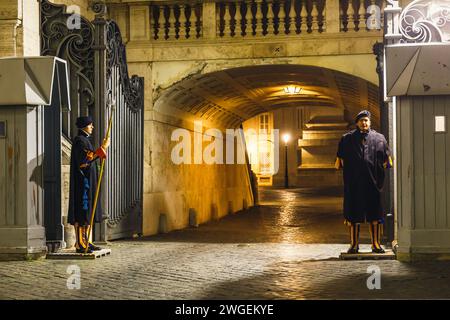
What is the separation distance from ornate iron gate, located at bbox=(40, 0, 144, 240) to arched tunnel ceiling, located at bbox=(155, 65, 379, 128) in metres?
1.95

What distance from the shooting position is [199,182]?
19094mm

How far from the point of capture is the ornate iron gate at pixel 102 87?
41.1 feet

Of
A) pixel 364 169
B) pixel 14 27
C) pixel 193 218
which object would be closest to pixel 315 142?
pixel 193 218

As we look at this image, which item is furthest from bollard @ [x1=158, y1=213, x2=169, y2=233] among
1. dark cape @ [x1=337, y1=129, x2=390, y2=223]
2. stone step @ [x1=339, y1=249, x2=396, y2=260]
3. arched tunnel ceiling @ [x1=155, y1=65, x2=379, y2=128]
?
dark cape @ [x1=337, y1=129, x2=390, y2=223]

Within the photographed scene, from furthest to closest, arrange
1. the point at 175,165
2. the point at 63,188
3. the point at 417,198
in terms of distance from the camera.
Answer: the point at 175,165 → the point at 63,188 → the point at 417,198

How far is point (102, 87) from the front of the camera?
12.5 m

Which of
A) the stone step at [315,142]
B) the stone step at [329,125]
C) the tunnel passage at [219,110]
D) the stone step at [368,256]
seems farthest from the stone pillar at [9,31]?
the stone step at [315,142]

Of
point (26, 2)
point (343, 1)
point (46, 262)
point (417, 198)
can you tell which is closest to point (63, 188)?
point (46, 262)

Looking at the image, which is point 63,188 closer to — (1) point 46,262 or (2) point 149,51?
(1) point 46,262

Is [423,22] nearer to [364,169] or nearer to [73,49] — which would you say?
[364,169]

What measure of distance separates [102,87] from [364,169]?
4.70 metres

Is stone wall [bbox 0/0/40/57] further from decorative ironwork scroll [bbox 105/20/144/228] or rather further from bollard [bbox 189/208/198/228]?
bollard [bbox 189/208/198/228]
